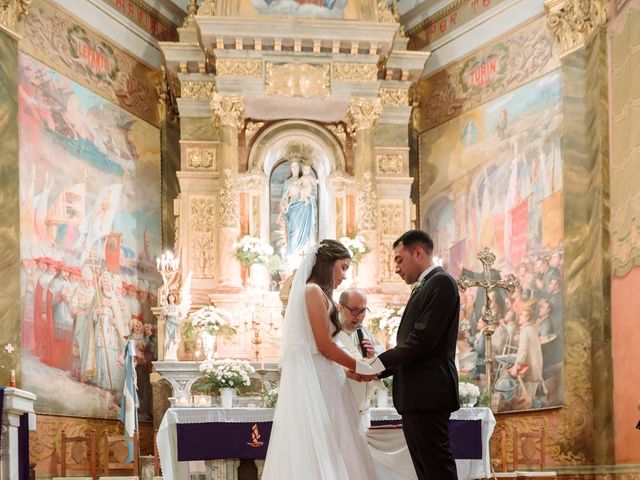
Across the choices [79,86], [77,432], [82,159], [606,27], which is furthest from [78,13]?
[606,27]

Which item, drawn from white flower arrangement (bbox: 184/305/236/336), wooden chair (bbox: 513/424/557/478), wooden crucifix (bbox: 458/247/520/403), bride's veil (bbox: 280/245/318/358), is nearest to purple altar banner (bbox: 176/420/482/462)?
bride's veil (bbox: 280/245/318/358)

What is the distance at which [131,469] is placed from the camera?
502 inches

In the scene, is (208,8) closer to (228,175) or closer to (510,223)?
(228,175)

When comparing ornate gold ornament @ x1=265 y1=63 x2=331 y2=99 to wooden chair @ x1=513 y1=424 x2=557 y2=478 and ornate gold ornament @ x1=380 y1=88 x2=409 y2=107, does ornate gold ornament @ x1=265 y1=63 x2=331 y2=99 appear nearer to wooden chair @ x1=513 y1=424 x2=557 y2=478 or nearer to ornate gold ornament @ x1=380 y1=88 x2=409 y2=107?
ornate gold ornament @ x1=380 y1=88 x2=409 y2=107

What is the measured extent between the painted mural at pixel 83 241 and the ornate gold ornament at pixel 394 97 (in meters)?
3.52

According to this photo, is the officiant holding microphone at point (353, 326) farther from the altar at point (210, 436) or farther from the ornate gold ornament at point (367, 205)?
the ornate gold ornament at point (367, 205)

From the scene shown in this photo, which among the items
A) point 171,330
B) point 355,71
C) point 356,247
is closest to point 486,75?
point 355,71

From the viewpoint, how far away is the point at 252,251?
1314 centimetres

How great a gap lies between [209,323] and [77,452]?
232 centimetres

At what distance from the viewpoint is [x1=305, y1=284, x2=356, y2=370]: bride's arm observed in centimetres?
634

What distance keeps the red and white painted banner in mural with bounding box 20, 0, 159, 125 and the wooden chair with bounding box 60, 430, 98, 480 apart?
4.78m

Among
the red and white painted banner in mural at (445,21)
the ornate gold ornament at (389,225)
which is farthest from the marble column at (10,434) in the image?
the red and white painted banner in mural at (445,21)

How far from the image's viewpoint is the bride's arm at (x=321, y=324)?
6.34m

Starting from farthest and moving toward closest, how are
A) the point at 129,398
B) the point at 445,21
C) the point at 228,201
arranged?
the point at 445,21, the point at 228,201, the point at 129,398
